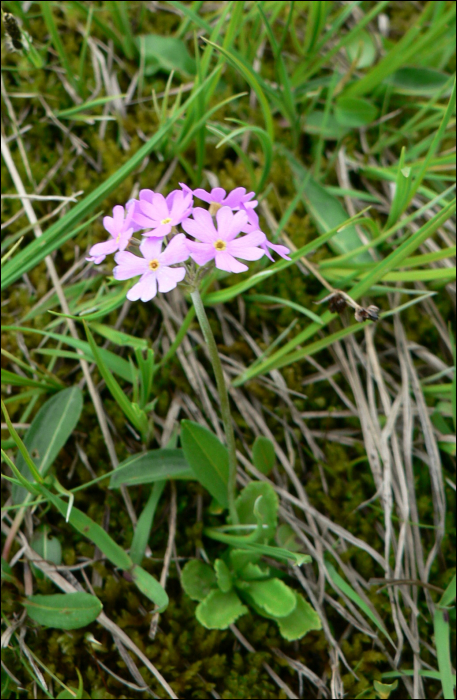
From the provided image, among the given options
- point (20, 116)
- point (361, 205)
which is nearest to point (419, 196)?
point (361, 205)

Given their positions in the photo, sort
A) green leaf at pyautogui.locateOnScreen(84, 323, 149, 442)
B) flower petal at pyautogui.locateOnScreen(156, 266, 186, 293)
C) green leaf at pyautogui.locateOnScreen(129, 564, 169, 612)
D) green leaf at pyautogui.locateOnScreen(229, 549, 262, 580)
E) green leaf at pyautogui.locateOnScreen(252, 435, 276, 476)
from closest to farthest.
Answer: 1. flower petal at pyautogui.locateOnScreen(156, 266, 186, 293)
2. green leaf at pyautogui.locateOnScreen(84, 323, 149, 442)
3. green leaf at pyautogui.locateOnScreen(129, 564, 169, 612)
4. green leaf at pyautogui.locateOnScreen(229, 549, 262, 580)
5. green leaf at pyautogui.locateOnScreen(252, 435, 276, 476)

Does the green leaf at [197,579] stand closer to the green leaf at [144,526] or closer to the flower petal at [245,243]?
the green leaf at [144,526]

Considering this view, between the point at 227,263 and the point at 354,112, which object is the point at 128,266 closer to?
the point at 227,263

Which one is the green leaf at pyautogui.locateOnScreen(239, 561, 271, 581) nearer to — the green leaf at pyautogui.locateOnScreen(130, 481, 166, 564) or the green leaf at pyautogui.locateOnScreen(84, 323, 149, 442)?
the green leaf at pyautogui.locateOnScreen(130, 481, 166, 564)

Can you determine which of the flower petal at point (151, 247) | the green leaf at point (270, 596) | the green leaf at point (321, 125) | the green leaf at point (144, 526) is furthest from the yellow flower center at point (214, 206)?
the green leaf at point (321, 125)

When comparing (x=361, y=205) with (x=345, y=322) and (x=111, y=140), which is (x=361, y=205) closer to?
(x=345, y=322)

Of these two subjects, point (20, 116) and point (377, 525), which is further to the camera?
point (20, 116)

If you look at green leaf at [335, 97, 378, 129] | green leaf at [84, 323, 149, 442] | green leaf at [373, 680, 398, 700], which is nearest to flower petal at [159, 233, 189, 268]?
green leaf at [84, 323, 149, 442]
